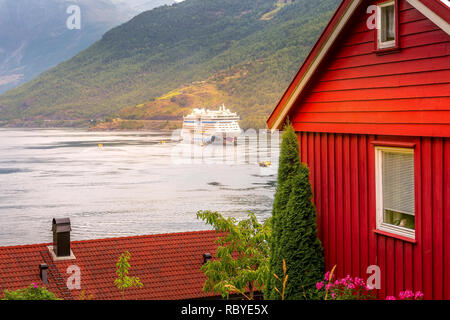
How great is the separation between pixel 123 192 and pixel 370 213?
55862 millimetres

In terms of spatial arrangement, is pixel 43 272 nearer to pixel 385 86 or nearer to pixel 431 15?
pixel 385 86

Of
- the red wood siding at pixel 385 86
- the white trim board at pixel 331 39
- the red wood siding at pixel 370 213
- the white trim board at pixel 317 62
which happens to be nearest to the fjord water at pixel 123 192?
the white trim board at pixel 317 62

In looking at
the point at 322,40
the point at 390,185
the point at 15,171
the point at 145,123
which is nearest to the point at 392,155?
the point at 390,185

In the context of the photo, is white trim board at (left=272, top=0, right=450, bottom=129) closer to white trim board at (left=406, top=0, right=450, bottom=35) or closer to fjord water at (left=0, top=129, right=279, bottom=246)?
white trim board at (left=406, top=0, right=450, bottom=35)

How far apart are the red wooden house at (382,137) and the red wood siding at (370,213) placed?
1cm

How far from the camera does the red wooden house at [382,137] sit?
625 cm

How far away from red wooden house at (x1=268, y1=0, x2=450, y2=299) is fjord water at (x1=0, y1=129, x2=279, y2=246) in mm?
32549

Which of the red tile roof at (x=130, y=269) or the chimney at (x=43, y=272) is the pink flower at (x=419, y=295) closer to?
the red tile roof at (x=130, y=269)

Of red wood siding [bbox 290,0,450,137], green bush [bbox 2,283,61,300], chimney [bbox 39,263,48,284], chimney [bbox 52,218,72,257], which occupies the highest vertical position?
red wood siding [bbox 290,0,450,137]

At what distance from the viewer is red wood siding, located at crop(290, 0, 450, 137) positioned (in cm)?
629

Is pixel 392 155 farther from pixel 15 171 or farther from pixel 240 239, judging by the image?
pixel 15 171

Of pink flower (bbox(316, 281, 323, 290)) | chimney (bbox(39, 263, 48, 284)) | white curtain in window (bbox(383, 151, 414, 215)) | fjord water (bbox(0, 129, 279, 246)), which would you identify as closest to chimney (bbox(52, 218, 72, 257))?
chimney (bbox(39, 263, 48, 284))

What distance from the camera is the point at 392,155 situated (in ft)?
23.0

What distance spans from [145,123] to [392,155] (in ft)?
624
